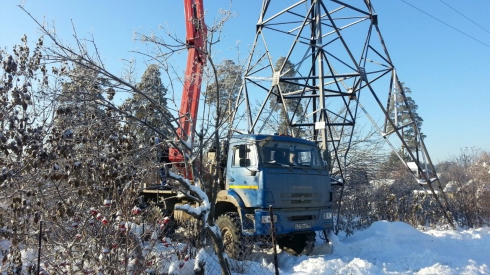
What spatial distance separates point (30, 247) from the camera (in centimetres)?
636

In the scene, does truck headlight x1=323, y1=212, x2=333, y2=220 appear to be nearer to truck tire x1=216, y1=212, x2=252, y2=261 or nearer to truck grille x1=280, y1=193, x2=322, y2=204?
truck grille x1=280, y1=193, x2=322, y2=204

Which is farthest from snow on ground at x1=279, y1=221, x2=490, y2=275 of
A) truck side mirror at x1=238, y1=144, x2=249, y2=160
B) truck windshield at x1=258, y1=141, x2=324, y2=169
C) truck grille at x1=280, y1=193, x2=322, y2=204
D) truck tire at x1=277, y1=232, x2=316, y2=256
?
truck side mirror at x1=238, y1=144, x2=249, y2=160

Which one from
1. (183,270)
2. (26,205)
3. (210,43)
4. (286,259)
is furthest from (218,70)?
(286,259)

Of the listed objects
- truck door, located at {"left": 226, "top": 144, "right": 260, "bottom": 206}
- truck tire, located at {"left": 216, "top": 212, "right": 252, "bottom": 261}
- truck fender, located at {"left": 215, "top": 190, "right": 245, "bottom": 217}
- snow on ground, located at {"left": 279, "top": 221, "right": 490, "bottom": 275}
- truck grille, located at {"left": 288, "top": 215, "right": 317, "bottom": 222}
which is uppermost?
truck door, located at {"left": 226, "top": 144, "right": 260, "bottom": 206}

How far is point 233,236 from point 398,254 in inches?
141

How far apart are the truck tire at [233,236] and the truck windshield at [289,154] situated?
133 cm

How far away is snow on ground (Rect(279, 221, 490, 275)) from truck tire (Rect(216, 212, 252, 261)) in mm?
885

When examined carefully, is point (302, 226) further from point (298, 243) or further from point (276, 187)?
point (298, 243)

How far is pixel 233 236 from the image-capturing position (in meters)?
8.33

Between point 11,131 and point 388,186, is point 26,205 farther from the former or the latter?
point 388,186

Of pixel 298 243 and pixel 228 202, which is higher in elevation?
pixel 228 202

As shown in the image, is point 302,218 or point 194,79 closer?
Result: point 194,79

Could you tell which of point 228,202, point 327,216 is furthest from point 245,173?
point 327,216

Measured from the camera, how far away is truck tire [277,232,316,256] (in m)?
9.36
